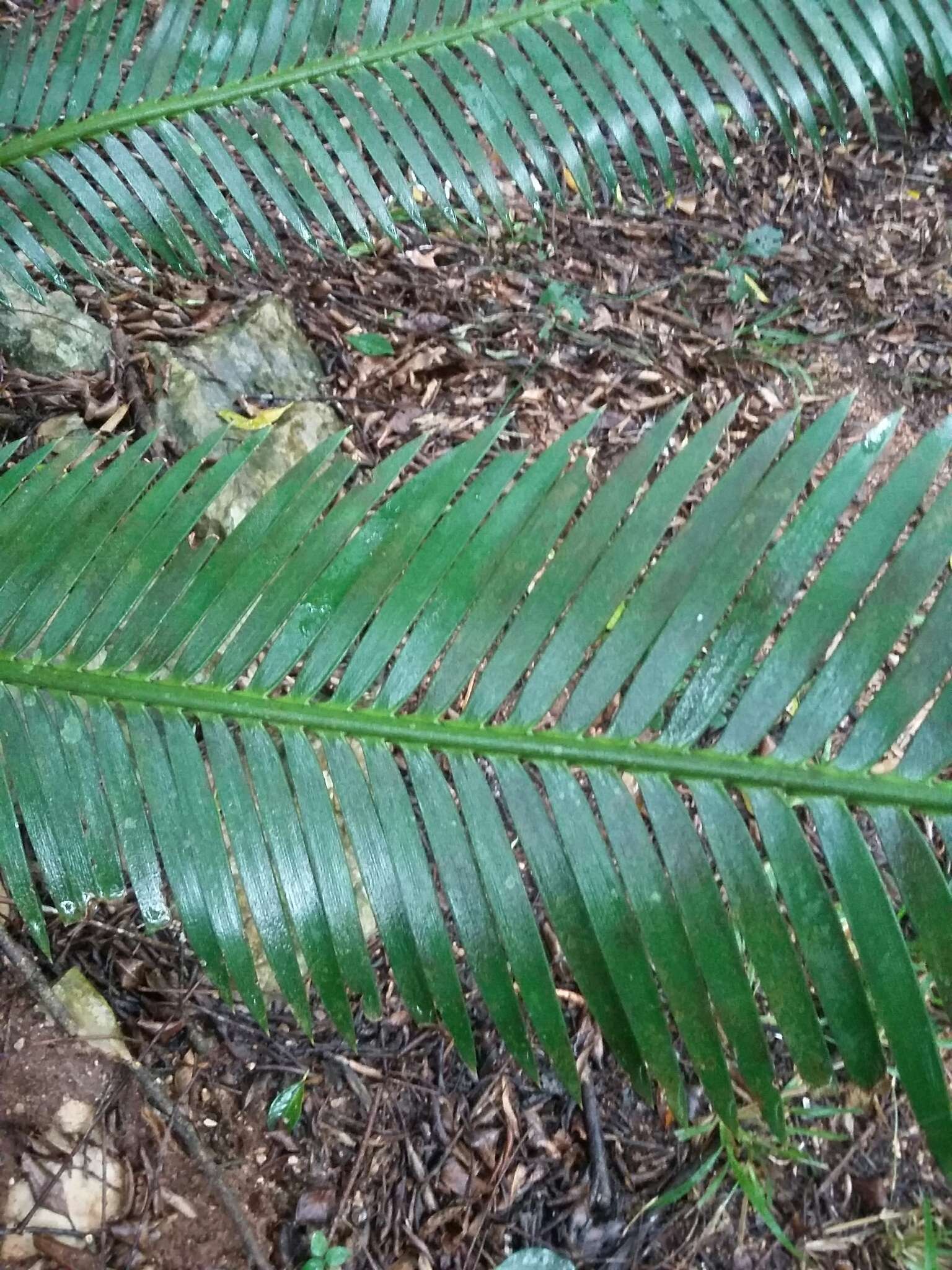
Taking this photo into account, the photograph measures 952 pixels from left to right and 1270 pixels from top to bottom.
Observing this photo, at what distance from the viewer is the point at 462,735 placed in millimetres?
943

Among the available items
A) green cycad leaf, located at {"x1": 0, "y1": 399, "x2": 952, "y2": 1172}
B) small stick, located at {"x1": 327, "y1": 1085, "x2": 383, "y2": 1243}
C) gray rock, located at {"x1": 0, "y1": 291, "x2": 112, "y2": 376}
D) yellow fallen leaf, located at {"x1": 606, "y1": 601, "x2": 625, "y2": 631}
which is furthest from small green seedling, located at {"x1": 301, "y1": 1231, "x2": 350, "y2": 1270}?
gray rock, located at {"x1": 0, "y1": 291, "x2": 112, "y2": 376}

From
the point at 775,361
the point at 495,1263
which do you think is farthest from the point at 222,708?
the point at 775,361

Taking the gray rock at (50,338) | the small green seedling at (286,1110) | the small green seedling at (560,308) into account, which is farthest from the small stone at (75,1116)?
the small green seedling at (560,308)

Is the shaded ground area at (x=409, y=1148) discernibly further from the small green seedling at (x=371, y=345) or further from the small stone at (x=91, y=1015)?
the small green seedling at (x=371, y=345)

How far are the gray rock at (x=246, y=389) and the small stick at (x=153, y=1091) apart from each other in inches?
36.1

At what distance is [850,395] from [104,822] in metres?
0.97

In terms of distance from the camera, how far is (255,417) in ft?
6.92

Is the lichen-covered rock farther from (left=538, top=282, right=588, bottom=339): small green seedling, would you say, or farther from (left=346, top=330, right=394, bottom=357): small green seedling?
(left=538, top=282, right=588, bottom=339): small green seedling

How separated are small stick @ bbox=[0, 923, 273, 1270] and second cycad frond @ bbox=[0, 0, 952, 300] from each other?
1.21 meters

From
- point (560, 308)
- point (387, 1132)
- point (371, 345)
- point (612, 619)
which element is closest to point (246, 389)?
point (371, 345)

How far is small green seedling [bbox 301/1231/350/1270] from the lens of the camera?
4.70 ft

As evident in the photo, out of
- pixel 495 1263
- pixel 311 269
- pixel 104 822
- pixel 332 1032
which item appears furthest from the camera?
pixel 311 269

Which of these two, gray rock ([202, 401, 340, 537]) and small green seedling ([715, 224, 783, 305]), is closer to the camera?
gray rock ([202, 401, 340, 537])

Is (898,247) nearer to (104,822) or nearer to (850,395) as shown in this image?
(850,395)
